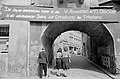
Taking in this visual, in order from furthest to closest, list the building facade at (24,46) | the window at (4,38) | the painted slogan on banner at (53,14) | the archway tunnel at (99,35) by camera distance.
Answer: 1. the archway tunnel at (99,35)
2. the window at (4,38)
3. the painted slogan on banner at (53,14)
4. the building facade at (24,46)

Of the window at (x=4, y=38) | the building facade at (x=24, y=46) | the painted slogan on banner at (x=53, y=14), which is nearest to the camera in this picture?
the building facade at (x=24, y=46)

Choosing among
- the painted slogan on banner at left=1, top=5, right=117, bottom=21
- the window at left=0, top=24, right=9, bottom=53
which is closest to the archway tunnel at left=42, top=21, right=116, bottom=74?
the painted slogan on banner at left=1, top=5, right=117, bottom=21

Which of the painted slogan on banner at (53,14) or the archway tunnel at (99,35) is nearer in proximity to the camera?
the painted slogan on banner at (53,14)

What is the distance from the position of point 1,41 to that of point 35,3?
3472 millimetres

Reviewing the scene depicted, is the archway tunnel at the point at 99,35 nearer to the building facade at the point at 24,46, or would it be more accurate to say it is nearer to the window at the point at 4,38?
the building facade at the point at 24,46

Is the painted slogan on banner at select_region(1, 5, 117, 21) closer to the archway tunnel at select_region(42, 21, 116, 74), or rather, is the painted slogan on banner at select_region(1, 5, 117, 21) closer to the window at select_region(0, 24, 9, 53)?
the archway tunnel at select_region(42, 21, 116, 74)

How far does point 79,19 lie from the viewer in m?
7.74

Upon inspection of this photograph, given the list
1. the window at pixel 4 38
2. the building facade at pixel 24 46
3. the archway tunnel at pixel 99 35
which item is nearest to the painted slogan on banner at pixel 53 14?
the building facade at pixel 24 46

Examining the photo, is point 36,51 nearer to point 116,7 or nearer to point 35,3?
point 35,3

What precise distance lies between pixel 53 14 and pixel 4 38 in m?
3.60

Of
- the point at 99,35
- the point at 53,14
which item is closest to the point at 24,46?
the point at 53,14

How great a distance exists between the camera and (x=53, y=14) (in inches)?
307

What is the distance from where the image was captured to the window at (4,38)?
8.05m

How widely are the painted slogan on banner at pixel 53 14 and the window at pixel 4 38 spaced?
1.02 meters
